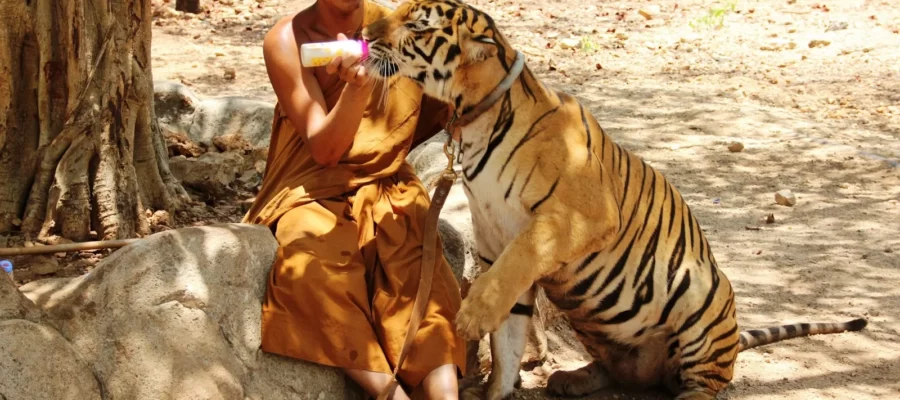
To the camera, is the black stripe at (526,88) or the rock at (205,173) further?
the rock at (205,173)

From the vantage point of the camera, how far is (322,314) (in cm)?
326

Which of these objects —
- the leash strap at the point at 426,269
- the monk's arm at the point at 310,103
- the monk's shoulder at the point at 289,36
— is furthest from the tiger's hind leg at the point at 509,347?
the monk's shoulder at the point at 289,36

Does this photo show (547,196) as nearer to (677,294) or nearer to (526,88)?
(526,88)

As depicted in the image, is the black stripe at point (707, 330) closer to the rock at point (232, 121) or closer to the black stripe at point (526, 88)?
the black stripe at point (526, 88)

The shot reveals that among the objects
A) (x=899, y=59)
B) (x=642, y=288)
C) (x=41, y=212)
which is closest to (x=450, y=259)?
(x=642, y=288)

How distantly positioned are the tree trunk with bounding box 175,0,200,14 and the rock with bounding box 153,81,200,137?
495 centimetres

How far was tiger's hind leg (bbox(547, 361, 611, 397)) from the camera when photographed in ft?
13.8

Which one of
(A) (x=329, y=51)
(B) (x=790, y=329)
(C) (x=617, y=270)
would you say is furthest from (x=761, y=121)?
(A) (x=329, y=51)

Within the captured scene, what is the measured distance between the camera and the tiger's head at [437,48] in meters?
3.36

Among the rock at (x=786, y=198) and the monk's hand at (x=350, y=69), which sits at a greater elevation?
the monk's hand at (x=350, y=69)

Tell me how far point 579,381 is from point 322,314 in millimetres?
1402

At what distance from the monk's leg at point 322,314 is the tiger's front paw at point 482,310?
0.34 m

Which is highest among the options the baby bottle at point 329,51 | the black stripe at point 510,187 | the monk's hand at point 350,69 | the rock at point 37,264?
the baby bottle at point 329,51

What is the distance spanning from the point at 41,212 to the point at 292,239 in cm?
153
